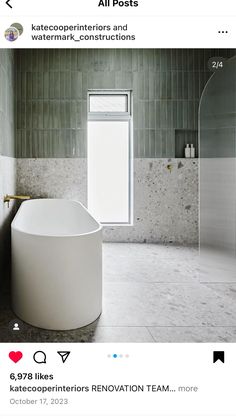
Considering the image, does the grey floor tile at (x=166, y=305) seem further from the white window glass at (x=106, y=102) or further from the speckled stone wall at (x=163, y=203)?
the white window glass at (x=106, y=102)

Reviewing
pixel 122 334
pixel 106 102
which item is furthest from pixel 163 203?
pixel 122 334

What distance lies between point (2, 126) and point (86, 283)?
1532mm

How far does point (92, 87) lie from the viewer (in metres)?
3.03

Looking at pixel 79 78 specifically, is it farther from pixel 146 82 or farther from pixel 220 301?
pixel 220 301

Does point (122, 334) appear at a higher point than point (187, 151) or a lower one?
lower

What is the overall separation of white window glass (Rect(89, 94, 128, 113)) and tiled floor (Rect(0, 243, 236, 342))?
169 centimetres

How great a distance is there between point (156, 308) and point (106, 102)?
238 cm

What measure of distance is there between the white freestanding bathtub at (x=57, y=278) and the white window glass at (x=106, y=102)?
2.13 metres
